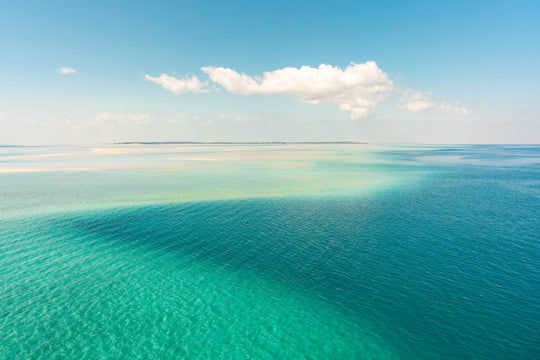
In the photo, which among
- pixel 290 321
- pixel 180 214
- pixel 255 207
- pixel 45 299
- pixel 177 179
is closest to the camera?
pixel 290 321

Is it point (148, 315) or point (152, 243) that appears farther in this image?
point (152, 243)

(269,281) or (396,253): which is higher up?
(396,253)

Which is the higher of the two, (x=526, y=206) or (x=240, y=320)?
(x=526, y=206)

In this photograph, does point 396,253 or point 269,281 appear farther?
point 396,253

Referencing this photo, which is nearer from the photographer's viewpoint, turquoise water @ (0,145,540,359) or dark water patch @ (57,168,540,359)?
turquoise water @ (0,145,540,359)

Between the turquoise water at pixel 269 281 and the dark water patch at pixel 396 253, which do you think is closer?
the turquoise water at pixel 269 281

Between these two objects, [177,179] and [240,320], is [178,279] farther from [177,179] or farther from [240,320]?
[177,179]

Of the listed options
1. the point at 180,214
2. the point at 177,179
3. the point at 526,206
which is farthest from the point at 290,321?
the point at 177,179

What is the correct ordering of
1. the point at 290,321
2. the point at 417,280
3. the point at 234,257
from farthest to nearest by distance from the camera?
the point at 234,257 → the point at 417,280 → the point at 290,321
